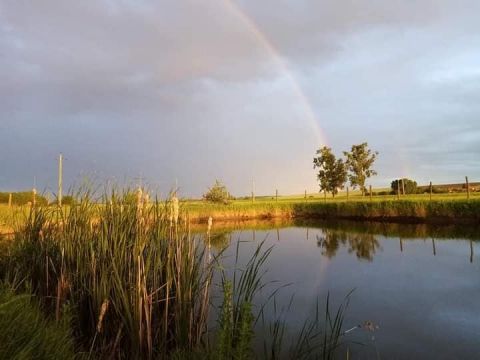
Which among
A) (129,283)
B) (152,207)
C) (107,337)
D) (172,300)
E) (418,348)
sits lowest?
(418,348)

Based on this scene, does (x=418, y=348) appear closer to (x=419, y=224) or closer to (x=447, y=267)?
(x=447, y=267)

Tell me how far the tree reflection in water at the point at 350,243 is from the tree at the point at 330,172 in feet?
72.0

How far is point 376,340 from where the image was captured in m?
6.17

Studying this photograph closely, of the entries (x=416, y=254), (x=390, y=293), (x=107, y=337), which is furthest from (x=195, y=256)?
(x=416, y=254)

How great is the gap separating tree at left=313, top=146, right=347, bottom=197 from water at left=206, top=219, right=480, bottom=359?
23.5 meters

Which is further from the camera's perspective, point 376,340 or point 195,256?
point 376,340

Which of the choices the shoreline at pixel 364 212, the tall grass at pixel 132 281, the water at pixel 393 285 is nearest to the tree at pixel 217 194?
the shoreline at pixel 364 212

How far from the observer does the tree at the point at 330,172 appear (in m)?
44.1

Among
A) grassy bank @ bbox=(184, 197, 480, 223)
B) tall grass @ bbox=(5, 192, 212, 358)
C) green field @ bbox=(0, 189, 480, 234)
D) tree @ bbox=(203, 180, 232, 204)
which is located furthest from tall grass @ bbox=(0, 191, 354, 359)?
tree @ bbox=(203, 180, 232, 204)

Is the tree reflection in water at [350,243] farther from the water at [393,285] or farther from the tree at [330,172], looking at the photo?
the tree at [330,172]

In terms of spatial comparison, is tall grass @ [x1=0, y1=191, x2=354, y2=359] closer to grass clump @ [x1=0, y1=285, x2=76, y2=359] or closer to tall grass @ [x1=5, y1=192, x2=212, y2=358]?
tall grass @ [x1=5, y1=192, x2=212, y2=358]

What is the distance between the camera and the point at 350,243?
18.0m

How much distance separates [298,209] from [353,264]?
2235 cm

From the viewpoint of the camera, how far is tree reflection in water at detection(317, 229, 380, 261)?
1553 centimetres
